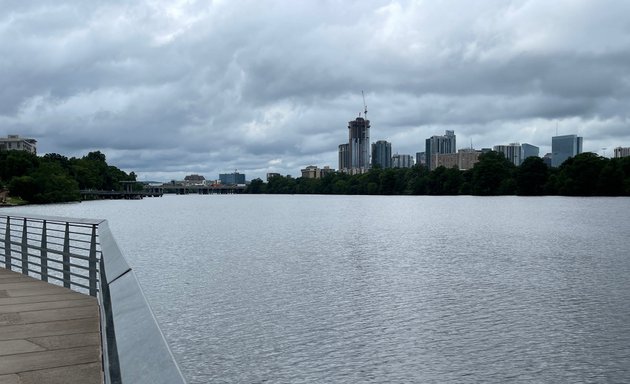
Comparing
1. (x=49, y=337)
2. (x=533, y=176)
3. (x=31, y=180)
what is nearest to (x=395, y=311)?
(x=49, y=337)

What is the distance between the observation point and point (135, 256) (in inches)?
2186

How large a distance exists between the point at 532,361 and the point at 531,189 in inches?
7237

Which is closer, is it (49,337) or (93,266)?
(49,337)

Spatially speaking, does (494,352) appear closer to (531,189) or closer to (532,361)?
(532,361)

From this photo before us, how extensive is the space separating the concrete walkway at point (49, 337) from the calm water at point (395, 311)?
8427 millimetres

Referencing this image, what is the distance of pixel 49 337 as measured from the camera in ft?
28.3

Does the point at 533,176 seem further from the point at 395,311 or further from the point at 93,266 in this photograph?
the point at 93,266

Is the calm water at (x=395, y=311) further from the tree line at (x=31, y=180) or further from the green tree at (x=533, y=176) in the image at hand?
the green tree at (x=533, y=176)

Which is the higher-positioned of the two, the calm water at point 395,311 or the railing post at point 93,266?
the railing post at point 93,266

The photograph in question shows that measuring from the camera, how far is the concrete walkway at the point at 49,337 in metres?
6.92

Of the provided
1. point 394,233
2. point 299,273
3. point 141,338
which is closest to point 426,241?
point 394,233

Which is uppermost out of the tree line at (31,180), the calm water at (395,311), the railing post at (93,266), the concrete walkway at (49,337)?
the tree line at (31,180)

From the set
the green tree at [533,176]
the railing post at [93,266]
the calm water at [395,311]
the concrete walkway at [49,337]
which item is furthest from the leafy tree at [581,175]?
the concrete walkway at [49,337]

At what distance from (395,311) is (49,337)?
22399mm
